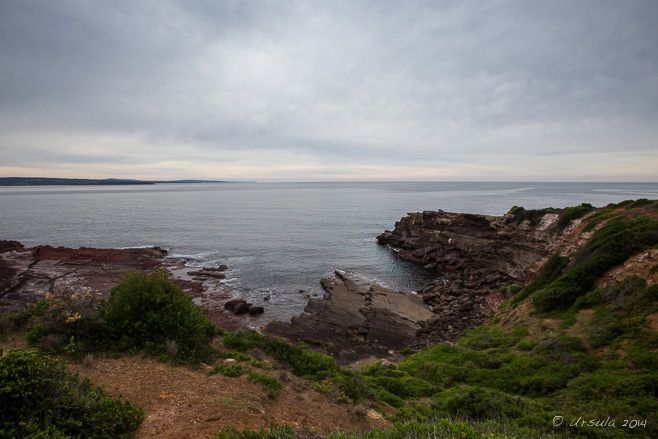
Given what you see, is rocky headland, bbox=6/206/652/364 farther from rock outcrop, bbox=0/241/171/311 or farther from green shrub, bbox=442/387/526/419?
green shrub, bbox=442/387/526/419

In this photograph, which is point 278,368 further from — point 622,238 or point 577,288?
point 622,238

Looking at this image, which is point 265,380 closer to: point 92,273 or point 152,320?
point 152,320

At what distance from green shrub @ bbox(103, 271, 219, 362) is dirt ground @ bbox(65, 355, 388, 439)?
998 millimetres

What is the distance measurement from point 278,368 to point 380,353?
45.4ft

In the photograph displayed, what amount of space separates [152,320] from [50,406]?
638cm

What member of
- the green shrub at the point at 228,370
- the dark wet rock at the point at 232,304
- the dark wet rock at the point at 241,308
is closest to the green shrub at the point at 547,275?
the green shrub at the point at 228,370

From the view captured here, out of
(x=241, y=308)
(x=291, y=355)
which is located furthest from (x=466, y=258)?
(x=291, y=355)

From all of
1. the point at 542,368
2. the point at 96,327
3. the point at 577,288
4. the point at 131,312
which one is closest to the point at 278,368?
the point at 131,312

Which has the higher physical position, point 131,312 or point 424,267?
point 131,312

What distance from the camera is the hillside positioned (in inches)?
377

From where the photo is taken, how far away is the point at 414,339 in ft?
90.4

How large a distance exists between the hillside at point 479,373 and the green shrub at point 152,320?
0.59 metres

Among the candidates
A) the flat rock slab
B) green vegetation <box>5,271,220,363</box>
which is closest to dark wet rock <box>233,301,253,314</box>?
the flat rock slab

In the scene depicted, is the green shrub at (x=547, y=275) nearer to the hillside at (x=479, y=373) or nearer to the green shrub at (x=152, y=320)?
the hillside at (x=479, y=373)
